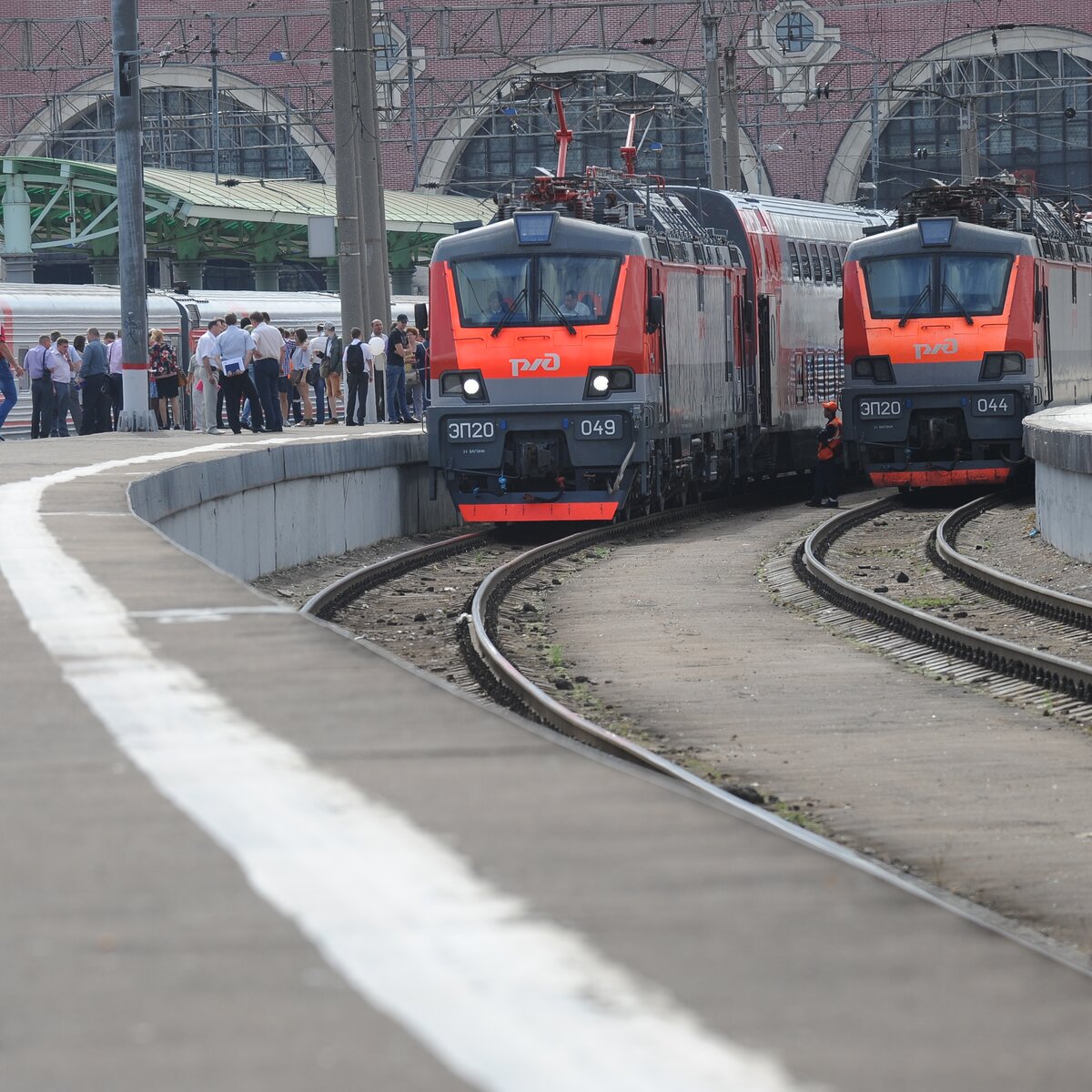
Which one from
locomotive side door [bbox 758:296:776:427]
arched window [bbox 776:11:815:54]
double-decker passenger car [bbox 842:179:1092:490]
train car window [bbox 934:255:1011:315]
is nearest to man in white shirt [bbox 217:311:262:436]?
locomotive side door [bbox 758:296:776:427]

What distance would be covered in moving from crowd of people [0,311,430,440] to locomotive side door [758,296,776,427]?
407cm

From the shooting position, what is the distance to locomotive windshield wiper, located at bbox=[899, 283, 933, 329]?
24.3 metres

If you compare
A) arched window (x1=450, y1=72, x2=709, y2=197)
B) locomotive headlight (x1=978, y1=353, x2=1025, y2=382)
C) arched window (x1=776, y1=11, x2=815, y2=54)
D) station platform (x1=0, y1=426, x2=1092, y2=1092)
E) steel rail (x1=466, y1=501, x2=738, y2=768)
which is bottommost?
steel rail (x1=466, y1=501, x2=738, y2=768)

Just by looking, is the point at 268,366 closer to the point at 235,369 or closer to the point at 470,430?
the point at 235,369

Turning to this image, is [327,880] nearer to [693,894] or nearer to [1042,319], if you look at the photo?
[693,894]

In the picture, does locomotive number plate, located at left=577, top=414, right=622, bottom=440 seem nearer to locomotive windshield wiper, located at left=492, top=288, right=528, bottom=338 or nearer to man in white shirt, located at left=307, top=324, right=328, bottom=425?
locomotive windshield wiper, located at left=492, top=288, right=528, bottom=338

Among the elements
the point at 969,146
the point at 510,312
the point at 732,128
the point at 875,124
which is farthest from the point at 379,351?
the point at 875,124

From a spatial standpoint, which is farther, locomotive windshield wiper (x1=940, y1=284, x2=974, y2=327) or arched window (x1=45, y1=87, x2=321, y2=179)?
arched window (x1=45, y1=87, x2=321, y2=179)

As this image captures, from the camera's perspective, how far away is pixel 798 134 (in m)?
60.8

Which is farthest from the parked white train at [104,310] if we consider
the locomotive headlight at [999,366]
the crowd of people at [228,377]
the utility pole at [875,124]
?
the locomotive headlight at [999,366]

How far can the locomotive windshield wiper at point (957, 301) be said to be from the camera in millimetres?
24078

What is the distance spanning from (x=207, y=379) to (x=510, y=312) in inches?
302

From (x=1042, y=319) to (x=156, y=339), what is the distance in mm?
11375

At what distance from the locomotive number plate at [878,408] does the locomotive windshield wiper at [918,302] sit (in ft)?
2.77
